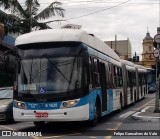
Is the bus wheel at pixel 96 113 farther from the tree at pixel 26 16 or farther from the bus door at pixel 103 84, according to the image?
the tree at pixel 26 16

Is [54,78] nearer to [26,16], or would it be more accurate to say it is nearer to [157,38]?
[157,38]

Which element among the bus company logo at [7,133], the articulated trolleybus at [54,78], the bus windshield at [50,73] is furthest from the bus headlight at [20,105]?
the bus company logo at [7,133]

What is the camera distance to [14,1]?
28.2 metres

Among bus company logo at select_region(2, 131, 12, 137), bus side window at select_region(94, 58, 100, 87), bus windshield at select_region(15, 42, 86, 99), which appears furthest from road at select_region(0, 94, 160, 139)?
bus side window at select_region(94, 58, 100, 87)

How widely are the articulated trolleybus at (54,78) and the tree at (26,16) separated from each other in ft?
53.0

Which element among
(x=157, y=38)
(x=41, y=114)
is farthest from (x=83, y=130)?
(x=157, y=38)

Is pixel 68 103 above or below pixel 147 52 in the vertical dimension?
below

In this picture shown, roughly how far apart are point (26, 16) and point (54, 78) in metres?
18.7

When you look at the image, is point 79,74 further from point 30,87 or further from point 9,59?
point 9,59

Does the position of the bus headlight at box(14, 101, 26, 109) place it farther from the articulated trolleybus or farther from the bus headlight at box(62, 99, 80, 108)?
the bus headlight at box(62, 99, 80, 108)

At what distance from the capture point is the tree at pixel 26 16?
29.0m

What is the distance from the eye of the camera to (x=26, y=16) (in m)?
30.4

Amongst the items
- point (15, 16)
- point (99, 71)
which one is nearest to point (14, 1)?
point (15, 16)

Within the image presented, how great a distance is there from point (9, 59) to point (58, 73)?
1.82 metres
